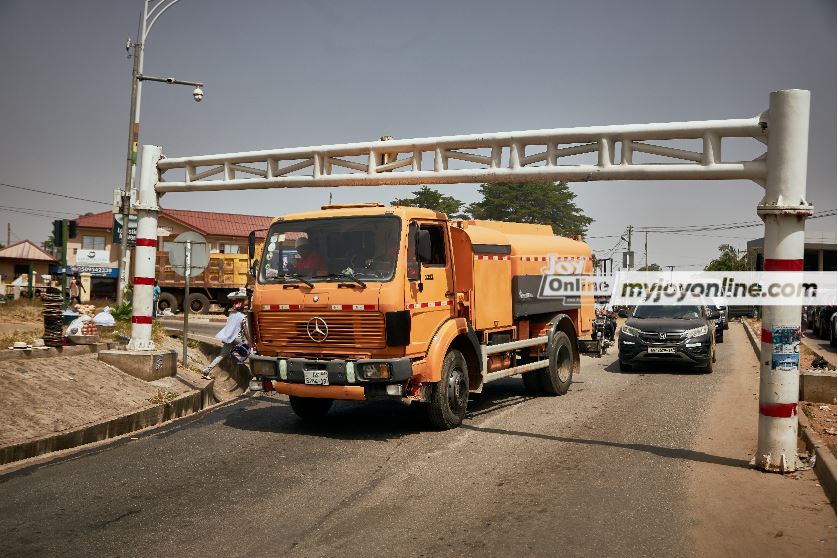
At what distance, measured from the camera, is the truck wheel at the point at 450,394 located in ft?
29.3

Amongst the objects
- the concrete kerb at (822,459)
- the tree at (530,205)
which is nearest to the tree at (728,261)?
the tree at (530,205)

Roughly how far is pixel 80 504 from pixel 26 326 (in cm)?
1421

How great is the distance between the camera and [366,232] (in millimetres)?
8867

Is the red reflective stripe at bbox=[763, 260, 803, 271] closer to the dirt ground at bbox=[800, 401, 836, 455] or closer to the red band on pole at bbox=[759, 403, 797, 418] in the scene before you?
the red band on pole at bbox=[759, 403, 797, 418]

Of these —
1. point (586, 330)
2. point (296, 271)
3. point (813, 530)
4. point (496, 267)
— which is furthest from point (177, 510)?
point (586, 330)

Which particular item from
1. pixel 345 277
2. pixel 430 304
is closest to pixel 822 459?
pixel 430 304

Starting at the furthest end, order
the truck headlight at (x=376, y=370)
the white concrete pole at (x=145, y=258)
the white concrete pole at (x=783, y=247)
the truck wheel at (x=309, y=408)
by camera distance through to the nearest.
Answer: the white concrete pole at (x=145, y=258) → the truck wheel at (x=309, y=408) → the truck headlight at (x=376, y=370) → the white concrete pole at (x=783, y=247)

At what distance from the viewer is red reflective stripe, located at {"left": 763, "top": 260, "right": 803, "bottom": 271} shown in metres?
7.36

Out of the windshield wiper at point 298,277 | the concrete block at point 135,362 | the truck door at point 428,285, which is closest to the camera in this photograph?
the truck door at point 428,285

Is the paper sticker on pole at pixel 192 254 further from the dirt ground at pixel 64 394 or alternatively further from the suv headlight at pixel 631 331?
the suv headlight at pixel 631 331

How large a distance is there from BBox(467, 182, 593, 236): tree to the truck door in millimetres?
41234

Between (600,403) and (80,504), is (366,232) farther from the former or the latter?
(600,403)

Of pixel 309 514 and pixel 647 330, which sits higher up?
pixel 647 330

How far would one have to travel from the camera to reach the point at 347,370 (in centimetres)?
844
